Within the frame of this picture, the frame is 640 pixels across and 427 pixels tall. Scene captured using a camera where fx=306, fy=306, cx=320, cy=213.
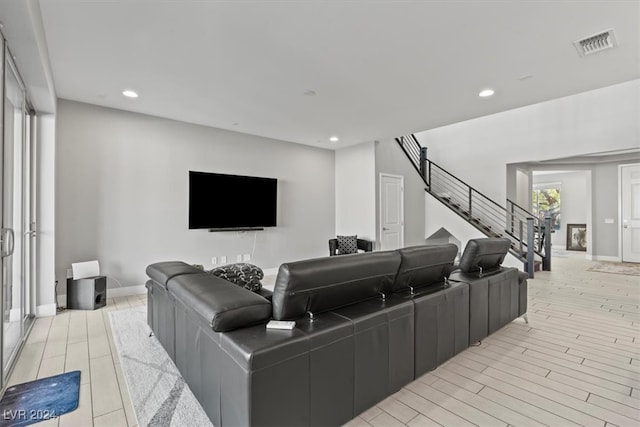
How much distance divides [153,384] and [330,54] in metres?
3.11

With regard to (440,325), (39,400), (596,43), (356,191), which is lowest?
(39,400)

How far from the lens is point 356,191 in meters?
6.72

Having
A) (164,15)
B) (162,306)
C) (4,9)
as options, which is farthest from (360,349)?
(4,9)

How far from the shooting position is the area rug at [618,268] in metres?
6.16

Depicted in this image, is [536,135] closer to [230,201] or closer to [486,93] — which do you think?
[486,93]

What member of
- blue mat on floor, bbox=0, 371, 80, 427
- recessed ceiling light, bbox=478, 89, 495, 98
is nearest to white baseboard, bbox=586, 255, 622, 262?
recessed ceiling light, bbox=478, 89, 495, 98

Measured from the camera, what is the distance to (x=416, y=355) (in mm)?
2109

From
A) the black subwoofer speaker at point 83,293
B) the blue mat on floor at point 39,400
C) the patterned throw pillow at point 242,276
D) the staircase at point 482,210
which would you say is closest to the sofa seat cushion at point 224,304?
the blue mat on floor at point 39,400

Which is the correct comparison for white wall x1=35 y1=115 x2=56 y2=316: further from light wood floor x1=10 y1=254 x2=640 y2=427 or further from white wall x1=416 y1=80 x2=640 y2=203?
white wall x1=416 y1=80 x2=640 y2=203

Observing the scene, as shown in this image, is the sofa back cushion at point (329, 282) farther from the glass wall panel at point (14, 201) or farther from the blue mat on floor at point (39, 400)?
the glass wall panel at point (14, 201)

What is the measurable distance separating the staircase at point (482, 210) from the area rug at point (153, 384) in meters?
6.11

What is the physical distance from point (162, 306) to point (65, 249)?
264 cm

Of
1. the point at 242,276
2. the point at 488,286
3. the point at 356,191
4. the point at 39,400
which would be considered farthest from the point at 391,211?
the point at 39,400

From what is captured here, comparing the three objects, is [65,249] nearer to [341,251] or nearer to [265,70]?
[265,70]
